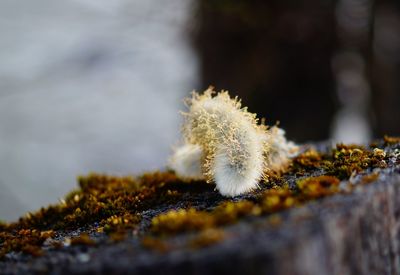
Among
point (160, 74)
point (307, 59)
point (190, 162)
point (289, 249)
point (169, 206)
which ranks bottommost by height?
point (289, 249)

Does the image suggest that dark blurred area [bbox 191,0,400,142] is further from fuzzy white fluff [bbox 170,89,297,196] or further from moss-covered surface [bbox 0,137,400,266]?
fuzzy white fluff [bbox 170,89,297,196]

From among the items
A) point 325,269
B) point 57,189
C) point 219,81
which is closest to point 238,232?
point 325,269

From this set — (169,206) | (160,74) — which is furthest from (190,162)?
(160,74)

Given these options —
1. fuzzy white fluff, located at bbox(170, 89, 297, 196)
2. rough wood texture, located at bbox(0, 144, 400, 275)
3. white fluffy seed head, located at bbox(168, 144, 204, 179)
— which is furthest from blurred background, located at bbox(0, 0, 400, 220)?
rough wood texture, located at bbox(0, 144, 400, 275)

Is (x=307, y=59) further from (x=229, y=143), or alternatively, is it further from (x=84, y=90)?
(x=84, y=90)

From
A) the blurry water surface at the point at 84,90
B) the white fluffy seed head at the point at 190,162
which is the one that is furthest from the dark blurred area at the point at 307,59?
the white fluffy seed head at the point at 190,162

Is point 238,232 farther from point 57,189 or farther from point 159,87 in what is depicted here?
point 159,87
